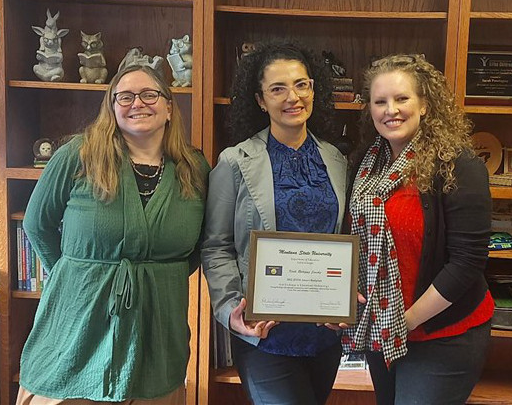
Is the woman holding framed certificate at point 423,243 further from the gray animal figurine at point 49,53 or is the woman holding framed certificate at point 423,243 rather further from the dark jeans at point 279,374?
the gray animal figurine at point 49,53

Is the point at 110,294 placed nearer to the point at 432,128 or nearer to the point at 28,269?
the point at 28,269

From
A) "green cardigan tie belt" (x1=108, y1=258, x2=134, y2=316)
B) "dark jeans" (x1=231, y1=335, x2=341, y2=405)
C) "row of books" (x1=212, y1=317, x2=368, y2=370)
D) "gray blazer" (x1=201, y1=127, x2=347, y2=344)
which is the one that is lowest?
"row of books" (x1=212, y1=317, x2=368, y2=370)

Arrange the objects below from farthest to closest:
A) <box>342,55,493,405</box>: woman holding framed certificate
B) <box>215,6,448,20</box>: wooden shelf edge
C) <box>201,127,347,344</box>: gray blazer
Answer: <box>215,6,448,20</box>: wooden shelf edge < <box>201,127,347,344</box>: gray blazer < <box>342,55,493,405</box>: woman holding framed certificate

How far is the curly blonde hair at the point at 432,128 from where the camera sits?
1519 mm

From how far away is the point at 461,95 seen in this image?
207 centimetres

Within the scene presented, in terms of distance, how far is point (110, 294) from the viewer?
5.16 feet

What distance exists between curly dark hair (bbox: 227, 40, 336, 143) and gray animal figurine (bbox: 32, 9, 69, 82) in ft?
2.64

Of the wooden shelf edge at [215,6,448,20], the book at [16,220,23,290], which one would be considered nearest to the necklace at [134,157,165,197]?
the wooden shelf edge at [215,6,448,20]

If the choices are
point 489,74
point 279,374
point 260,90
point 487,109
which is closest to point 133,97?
point 260,90

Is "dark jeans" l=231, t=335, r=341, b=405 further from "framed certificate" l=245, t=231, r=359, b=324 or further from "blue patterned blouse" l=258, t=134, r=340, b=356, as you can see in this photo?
"framed certificate" l=245, t=231, r=359, b=324

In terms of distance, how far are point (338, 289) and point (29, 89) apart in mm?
1514

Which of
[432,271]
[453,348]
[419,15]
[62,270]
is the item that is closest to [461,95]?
[419,15]

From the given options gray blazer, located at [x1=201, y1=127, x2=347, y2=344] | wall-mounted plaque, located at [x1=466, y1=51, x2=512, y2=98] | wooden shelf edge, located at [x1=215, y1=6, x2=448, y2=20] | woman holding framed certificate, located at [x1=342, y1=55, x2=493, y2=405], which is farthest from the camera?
wall-mounted plaque, located at [x1=466, y1=51, x2=512, y2=98]

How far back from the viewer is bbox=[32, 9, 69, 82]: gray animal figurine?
2.20 metres
